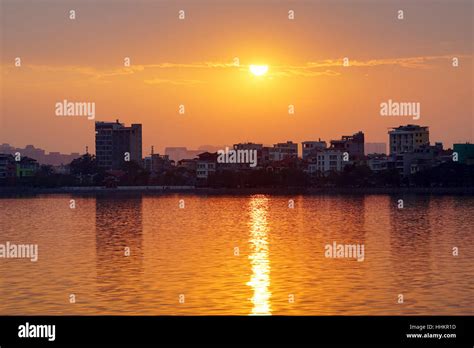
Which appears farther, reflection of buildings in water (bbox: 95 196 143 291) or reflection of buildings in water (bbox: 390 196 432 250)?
reflection of buildings in water (bbox: 390 196 432 250)

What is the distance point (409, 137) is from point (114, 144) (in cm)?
7479

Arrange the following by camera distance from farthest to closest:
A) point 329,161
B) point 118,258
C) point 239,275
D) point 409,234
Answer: point 329,161
point 409,234
point 118,258
point 239,275

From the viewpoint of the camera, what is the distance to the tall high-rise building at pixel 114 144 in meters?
194

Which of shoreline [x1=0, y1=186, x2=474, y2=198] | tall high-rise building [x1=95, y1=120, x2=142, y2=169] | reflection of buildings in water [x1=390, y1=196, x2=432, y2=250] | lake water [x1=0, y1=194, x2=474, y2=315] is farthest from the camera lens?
tall high-rise building [x1=95, y1=120, x2=142, y2=169]

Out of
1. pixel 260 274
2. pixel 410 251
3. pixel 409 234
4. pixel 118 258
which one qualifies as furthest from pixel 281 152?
pixel 260 274

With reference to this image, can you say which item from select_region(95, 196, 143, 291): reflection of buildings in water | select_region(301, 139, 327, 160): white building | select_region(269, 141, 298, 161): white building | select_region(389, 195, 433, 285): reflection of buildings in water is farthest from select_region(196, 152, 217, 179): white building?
select_region(95, 196, 143, 291): reflection of buildings in water

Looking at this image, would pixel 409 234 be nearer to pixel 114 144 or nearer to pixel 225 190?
pixel 225 190

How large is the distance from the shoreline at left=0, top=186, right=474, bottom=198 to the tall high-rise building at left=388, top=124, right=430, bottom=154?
23.7m

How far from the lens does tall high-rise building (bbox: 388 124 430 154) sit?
158m

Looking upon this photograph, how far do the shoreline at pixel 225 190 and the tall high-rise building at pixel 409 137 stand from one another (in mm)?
23731

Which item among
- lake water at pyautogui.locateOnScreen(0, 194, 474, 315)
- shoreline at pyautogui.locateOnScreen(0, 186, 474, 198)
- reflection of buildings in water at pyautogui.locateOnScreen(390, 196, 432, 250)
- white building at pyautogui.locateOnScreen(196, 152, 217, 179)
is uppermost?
white building at pyautogui.locateOnScreen(196, 152, 217, 179)

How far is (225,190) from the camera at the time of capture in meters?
149

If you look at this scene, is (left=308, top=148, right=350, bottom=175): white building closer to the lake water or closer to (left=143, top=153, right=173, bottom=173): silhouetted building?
(left=143, top=153, right=173, bottom=173): silhouetted building
